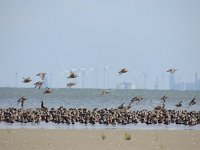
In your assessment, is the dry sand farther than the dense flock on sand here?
No

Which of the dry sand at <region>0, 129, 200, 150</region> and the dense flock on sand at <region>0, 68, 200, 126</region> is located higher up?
the dense flock on sand at <region>0, 68, 200, 126</region>

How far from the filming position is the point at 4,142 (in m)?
34.7

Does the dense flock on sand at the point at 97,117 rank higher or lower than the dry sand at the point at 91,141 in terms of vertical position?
higher

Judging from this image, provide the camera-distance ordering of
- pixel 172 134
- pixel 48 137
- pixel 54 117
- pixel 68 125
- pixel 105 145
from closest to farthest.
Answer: pixel 105 145, pixel 48 137, pixel 172 134, pixel 68 125, pixel 54 117

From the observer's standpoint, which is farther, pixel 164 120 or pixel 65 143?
pixel 164 120

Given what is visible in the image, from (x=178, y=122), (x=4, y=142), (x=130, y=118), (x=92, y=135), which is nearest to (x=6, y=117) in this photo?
(x=130, y=118)

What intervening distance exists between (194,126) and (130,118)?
5.96 m

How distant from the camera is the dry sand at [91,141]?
33.2m

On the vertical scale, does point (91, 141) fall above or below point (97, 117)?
below

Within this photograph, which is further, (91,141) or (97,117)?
(97,117)

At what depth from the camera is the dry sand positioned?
3316cm

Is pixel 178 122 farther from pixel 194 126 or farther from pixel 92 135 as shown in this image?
pixel 92 135

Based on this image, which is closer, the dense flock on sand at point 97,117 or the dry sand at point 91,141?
the dry sand at point 91,141

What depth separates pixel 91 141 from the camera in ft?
119
